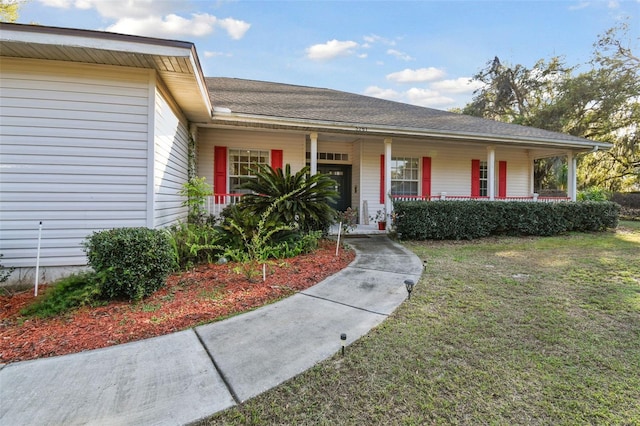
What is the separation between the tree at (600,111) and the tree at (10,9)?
2910cm

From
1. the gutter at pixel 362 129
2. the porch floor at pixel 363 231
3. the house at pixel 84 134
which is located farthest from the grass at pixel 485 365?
the gutter at pixel 362 129

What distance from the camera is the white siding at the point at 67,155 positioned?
4160mm

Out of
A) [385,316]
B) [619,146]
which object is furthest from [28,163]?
[619,146]

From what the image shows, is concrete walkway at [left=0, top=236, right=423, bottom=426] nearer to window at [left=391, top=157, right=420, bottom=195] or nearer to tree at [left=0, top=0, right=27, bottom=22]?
window at [left=391, top=157, right=420, bottom=195]

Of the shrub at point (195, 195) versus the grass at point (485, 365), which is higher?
the shrub at point (195, 195)

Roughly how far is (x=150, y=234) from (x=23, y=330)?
1396 mm

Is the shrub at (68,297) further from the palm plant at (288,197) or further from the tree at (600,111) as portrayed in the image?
the tree at (600,111)

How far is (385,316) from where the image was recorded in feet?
10.2

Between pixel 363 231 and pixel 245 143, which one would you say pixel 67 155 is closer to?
pixel 245 143

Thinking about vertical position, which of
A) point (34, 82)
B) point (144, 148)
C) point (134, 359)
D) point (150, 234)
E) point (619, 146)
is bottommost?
point (134, 359)

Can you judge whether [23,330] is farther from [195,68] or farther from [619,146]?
[619,146]

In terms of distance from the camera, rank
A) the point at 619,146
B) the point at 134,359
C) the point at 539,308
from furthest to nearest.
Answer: the point at 619,146, the point at 539,308, the point at 134,359

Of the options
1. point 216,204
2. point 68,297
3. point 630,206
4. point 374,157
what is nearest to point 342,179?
point 374,157

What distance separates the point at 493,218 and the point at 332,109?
5.46 metres
